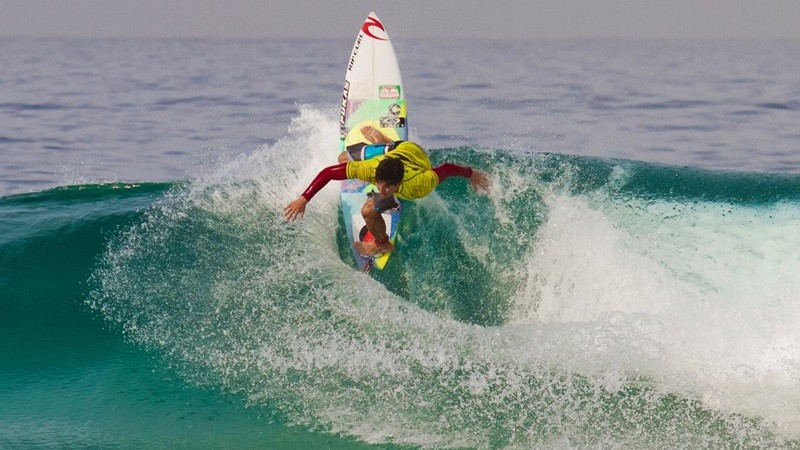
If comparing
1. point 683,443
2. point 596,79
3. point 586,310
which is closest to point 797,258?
point 586,310

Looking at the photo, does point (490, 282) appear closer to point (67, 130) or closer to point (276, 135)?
point (276, 135)

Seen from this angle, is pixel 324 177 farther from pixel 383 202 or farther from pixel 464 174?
pixel 464 174

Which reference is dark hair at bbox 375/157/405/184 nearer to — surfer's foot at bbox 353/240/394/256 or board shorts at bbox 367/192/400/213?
board shorts at bbox 367/192/400/213

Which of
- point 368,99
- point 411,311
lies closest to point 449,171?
point 411,311

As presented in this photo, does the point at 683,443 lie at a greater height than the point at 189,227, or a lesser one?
lesser

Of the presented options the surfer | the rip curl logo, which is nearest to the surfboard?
the rip curl logo

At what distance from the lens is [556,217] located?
1044 centimetres

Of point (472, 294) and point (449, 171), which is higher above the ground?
point (449, 171)

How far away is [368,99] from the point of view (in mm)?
11398

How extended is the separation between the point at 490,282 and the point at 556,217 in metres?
1.04

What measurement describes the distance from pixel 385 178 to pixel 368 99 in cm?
268

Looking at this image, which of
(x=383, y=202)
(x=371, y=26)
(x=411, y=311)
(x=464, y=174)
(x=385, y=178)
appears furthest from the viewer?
(x=371, y=26)

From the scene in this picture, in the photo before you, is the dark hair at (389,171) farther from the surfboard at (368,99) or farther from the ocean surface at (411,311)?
the surfboard at (368,99)

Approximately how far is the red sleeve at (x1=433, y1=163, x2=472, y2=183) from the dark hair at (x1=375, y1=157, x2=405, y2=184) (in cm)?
57
